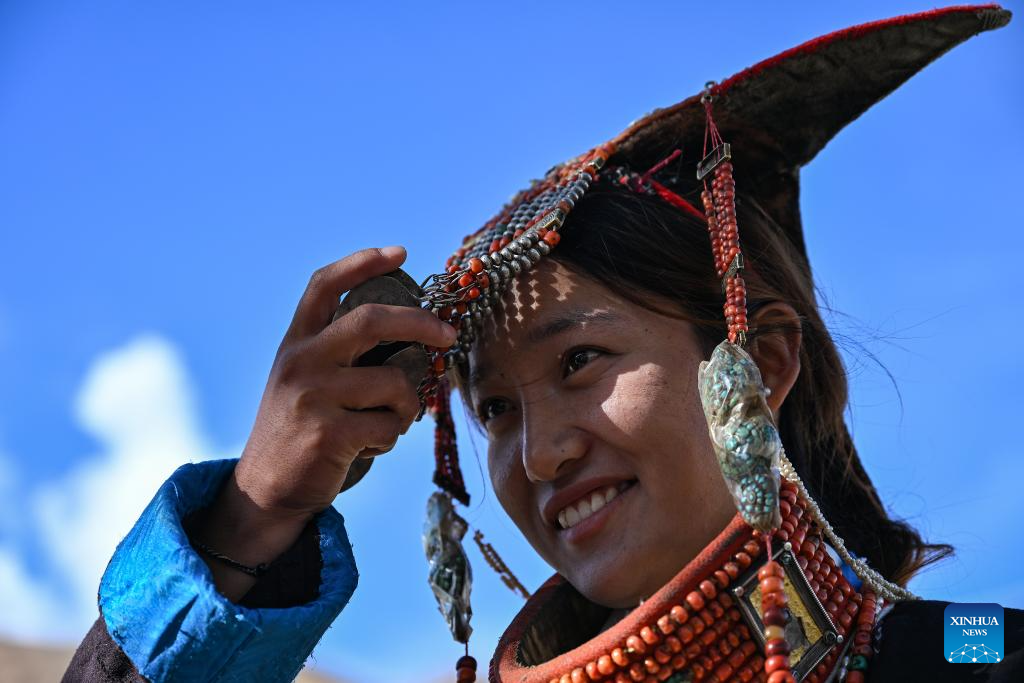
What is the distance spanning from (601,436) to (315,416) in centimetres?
64

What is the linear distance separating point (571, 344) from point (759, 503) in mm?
634

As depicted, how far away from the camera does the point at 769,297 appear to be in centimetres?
270

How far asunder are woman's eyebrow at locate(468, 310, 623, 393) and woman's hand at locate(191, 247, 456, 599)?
1.01 ft

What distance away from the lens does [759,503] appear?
2023mm

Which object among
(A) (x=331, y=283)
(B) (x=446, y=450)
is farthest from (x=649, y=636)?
(B) (x=446, y=450)

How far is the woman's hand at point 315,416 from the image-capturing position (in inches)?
86.2

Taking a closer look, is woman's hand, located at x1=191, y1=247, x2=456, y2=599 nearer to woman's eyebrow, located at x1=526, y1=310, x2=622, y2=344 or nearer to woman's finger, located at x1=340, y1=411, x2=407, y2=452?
woman's finger, located at x1=340, y1=411, x2=407, y2=452

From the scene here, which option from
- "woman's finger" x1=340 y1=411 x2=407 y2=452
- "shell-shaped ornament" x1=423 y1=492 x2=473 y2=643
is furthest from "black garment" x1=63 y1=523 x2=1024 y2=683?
"shell-shaped ornament" x1=423 y1=492 x2=473 y2=643

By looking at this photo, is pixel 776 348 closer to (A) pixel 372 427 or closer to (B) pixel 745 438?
(B) pixel 745 438

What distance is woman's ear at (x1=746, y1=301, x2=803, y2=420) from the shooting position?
2645mm

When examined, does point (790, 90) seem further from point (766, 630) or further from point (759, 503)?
point (766, 630)

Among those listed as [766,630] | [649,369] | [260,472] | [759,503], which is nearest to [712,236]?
[649,369]

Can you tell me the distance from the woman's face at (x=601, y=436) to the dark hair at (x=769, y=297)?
0.09m

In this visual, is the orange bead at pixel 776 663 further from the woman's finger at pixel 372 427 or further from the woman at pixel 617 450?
the woman's finger at pixel 372 427
